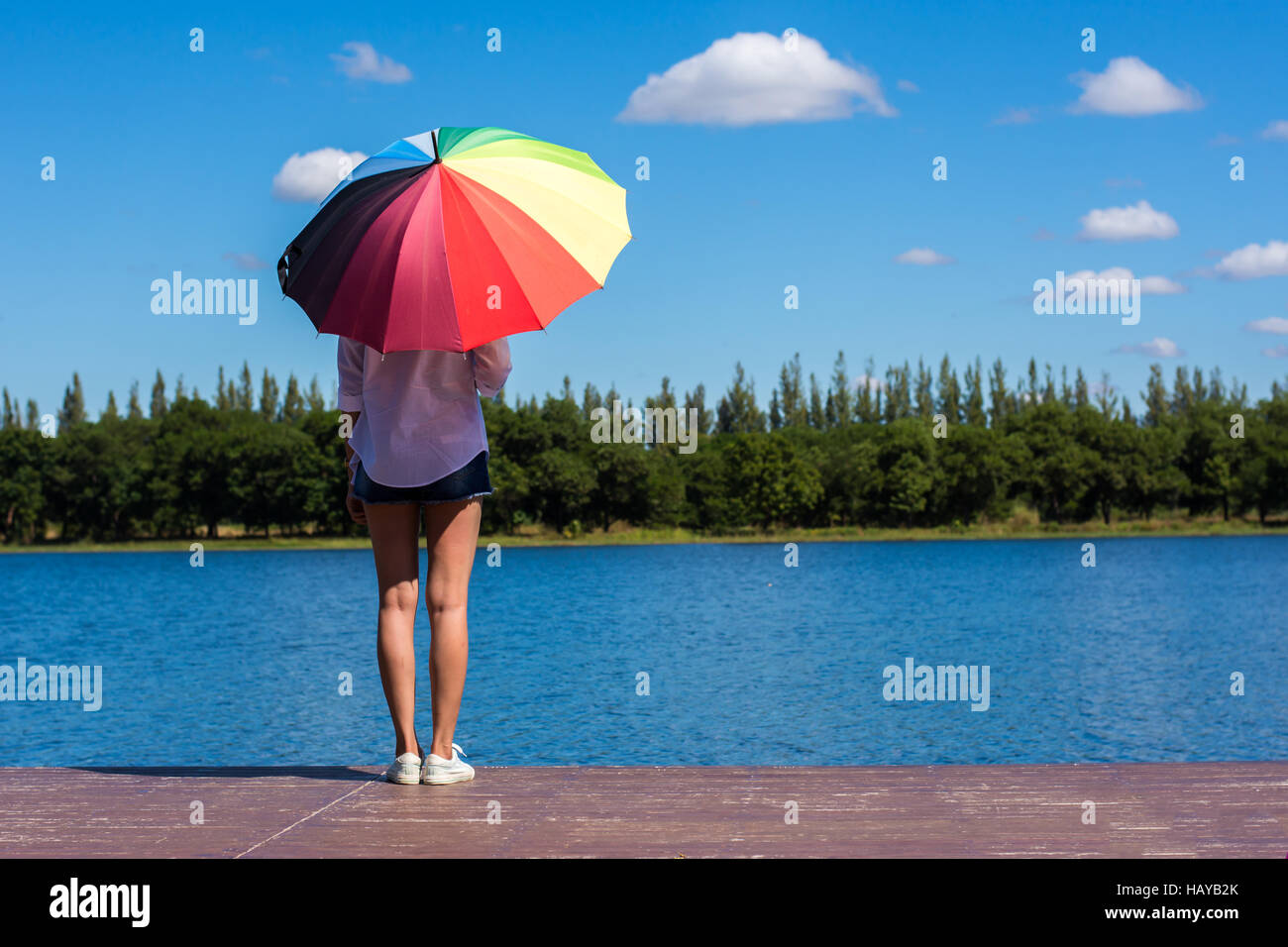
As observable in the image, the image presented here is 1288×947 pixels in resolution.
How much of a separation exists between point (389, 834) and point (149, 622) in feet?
148

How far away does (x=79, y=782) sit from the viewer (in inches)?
213

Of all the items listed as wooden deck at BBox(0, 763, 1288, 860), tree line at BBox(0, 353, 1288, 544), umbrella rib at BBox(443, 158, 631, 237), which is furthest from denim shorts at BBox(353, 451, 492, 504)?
tree line at BBox(0, 353, 1288, 544)

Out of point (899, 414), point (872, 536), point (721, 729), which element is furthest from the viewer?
point (899, 414)

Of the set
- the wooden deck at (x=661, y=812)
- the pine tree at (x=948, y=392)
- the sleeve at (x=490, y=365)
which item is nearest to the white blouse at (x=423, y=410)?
the sleeve at (x=490, y=365)

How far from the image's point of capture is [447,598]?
17.0 feet

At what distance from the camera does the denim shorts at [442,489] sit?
5082 millimetres

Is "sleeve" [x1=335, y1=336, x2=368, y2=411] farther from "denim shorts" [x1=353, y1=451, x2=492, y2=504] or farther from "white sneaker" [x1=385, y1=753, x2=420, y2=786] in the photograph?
"white sneaker" [x1=385, y1=753, x2=420, y2=786]

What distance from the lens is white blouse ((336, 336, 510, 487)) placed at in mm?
5078

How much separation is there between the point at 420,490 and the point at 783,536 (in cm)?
8997

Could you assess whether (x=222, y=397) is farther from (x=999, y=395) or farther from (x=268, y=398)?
(x=999, y=395)

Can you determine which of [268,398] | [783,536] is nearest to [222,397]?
[268,398]

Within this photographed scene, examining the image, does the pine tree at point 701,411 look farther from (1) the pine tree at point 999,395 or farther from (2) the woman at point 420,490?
(2) the woman at point 420,490
